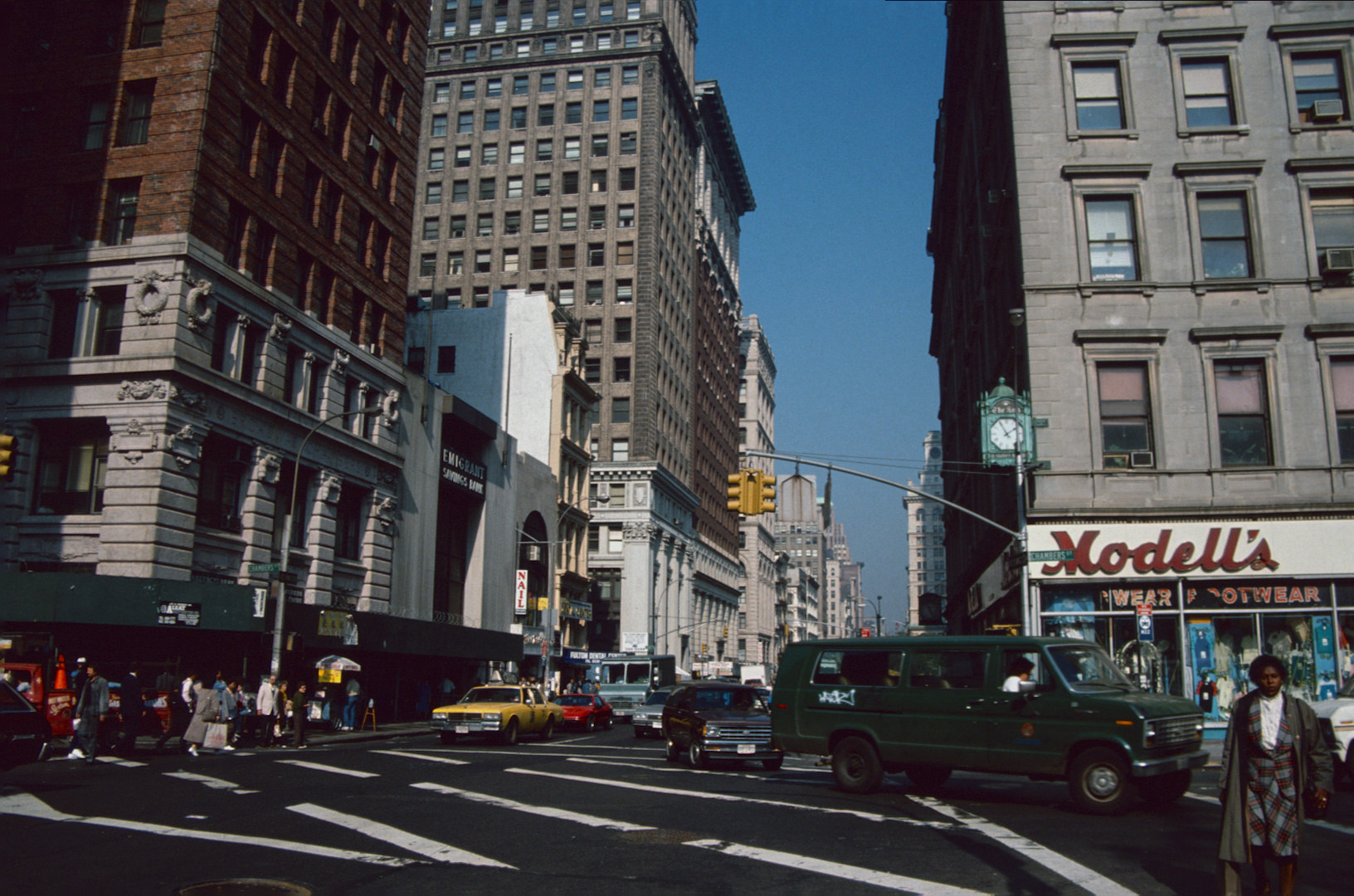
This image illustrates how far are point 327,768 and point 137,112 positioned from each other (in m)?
22.0

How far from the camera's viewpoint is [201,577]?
30312 mm

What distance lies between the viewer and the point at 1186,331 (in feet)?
86.2

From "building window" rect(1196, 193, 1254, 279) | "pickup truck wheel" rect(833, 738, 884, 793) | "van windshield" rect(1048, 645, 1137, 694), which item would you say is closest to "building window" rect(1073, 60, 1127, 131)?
"building window" rect(1196, 193, 1254, 279)

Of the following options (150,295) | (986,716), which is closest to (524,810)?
(986,716)

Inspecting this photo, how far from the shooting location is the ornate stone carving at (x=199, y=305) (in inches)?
1172

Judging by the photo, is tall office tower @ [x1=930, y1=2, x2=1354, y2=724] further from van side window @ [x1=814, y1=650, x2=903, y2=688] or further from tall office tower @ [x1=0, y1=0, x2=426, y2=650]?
tall office tower @ [x1=0, y1=0, x2=426, y2=650]

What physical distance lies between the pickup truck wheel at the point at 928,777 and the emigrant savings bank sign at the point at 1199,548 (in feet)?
33.3

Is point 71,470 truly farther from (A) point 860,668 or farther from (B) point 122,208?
(A) point 860,668

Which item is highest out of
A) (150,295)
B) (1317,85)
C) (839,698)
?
(1317,85)

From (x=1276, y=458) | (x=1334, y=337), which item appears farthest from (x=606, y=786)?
(x=1334, y=337)

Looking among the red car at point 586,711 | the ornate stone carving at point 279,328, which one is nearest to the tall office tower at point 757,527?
the red car at point 586,711

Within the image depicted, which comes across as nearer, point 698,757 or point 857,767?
point 857,767

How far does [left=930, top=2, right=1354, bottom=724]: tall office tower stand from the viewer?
25453mm

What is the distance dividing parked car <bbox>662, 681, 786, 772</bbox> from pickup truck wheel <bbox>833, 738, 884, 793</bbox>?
3.09m
